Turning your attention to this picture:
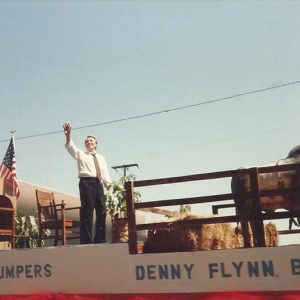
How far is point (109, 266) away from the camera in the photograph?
5094 millimetres

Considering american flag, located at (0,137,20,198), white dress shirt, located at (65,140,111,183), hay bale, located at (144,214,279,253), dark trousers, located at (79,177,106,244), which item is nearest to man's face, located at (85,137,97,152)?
white dress shirt, located at (65,140,111,183)

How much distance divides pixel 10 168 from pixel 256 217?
475 inches

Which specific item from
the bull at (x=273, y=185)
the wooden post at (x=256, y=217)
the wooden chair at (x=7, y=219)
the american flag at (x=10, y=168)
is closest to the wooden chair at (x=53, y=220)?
the wooden chair at (x=7, y=219)

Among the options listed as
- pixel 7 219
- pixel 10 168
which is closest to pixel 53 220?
pixel 7 219

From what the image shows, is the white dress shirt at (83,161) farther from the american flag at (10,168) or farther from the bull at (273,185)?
the american flag at (10,168)

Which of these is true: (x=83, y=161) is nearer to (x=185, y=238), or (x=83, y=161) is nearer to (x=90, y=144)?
(x=90, y=144)

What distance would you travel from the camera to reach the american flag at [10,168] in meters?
14.2

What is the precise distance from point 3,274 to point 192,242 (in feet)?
9.36

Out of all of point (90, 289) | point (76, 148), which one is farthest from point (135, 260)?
point (76, 148)

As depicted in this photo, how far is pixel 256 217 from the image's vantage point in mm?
4746

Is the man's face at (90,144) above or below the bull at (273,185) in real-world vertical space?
above

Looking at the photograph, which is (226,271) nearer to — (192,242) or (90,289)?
(192,242)

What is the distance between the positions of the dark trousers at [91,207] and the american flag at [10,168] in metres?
8.20

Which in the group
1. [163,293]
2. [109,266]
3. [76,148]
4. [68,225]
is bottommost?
[163,293]
